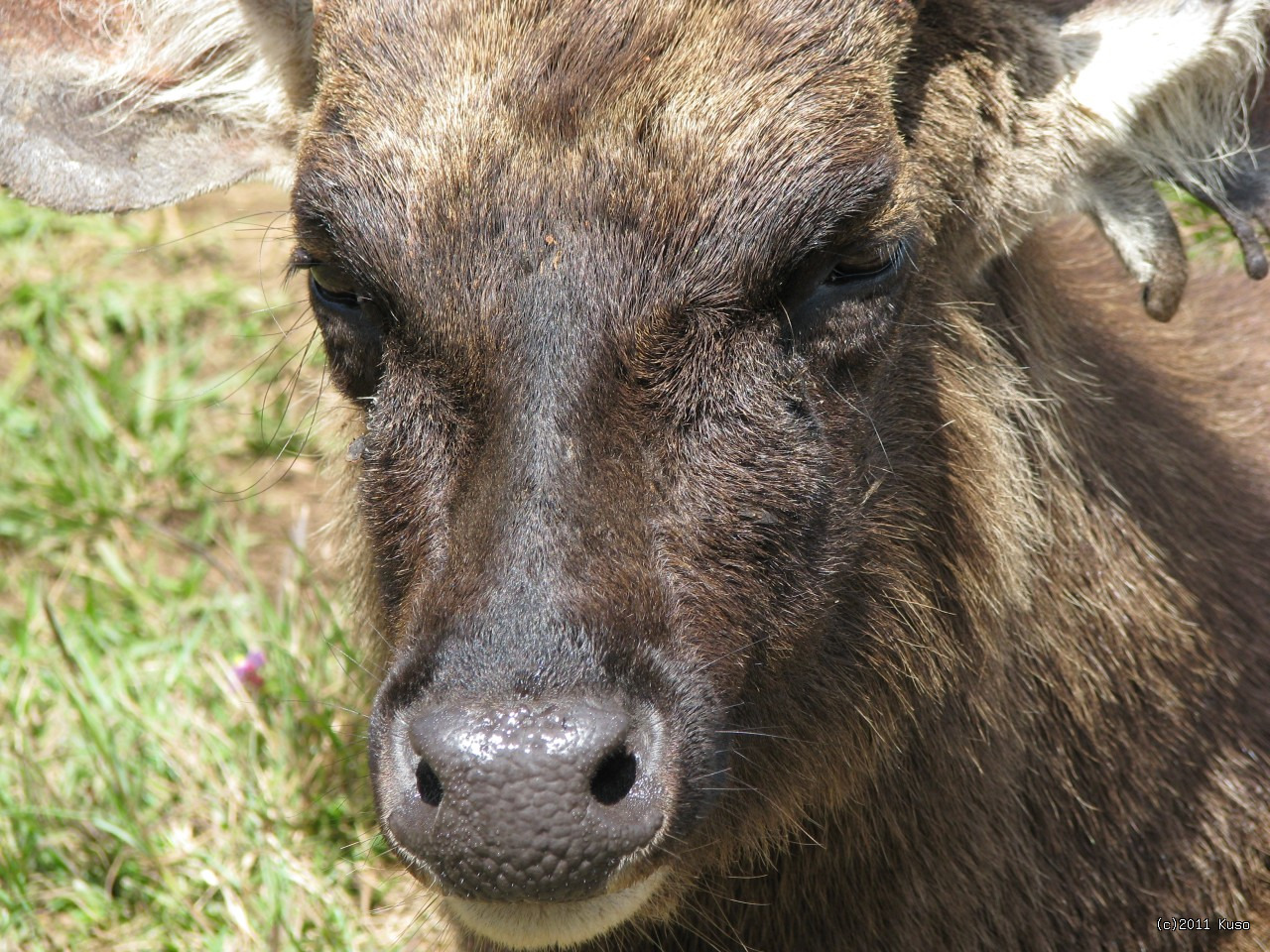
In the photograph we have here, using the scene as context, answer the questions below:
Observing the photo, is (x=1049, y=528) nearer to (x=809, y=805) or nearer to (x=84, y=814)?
(x=809, y=805)

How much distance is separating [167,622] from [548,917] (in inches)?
139

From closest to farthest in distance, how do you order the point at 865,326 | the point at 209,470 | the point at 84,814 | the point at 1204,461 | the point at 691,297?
1. the point at 691,297
2. the point at 865,326
3. the point at 1204,461
4. the point at 84,814
5. the point at 209,470

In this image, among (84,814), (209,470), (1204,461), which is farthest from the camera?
(209,470)

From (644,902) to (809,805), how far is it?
54cm

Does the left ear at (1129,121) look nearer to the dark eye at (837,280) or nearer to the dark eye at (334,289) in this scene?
the dark eye at (837,280)

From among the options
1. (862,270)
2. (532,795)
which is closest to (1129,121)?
(862,270)

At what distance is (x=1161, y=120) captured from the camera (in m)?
4.00

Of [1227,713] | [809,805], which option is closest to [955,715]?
[809,805]

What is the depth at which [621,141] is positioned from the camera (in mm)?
3369

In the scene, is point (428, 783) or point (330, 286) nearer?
point (428, 783)

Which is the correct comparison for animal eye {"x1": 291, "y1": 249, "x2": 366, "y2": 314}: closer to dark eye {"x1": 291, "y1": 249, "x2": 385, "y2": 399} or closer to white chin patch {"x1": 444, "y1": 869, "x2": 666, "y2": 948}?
dark eye {"x1": 291, "y1": 249, "x2": 385, "y2": 399}

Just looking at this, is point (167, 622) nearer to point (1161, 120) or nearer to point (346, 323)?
point (346, 323)

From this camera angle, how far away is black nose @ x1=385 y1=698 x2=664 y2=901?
2980 mm

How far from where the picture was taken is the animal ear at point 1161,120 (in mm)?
3887
